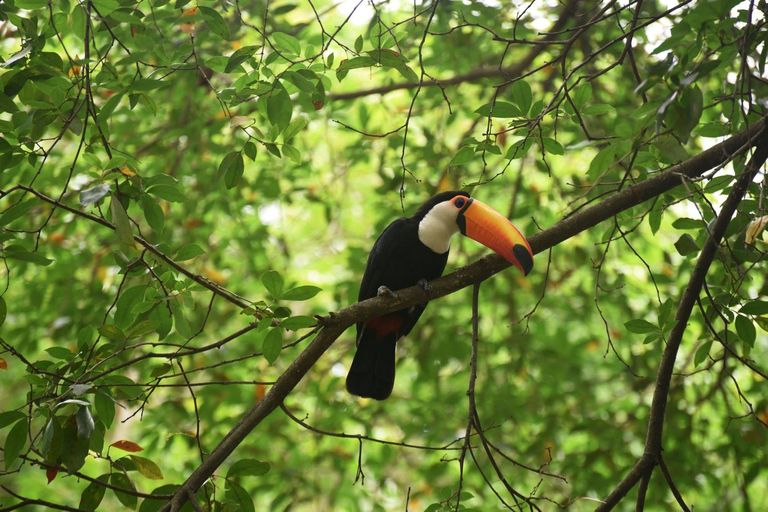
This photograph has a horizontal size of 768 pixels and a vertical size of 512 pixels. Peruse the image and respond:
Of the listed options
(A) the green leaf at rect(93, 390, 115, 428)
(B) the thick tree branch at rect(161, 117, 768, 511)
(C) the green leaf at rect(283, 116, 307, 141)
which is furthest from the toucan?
(A) the green leaf at rect(93, 390, 115, 428)

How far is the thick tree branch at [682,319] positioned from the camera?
2.35 m

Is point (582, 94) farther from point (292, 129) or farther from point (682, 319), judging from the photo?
point (292, 129)

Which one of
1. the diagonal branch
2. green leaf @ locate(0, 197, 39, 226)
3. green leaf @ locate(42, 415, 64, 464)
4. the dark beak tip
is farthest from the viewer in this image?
the diagonal branch

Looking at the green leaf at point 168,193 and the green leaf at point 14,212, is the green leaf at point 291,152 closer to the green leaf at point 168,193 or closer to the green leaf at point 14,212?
the green leaf at point 168,193

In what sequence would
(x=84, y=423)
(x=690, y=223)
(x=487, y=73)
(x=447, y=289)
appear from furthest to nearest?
(x=487, y=73) < (x=447, y=289) < (x=690, y=223) < (x=84, y=423)

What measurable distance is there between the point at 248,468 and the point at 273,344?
463 mm

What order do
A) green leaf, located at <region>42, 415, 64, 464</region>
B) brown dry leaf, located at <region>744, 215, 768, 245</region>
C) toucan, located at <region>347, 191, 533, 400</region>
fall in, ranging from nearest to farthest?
1. green leaf, located at <region>42, 415, 64, 464</region>
2. brown dry leaf, located at <region>744, 215, 768, 245</region>
3. toucan, located at <region>347, 191, 533, 400</region>

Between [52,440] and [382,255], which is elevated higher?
[382,255]

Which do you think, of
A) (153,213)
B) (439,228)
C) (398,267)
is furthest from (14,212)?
(439,228)

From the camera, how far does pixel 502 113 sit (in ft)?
8.20

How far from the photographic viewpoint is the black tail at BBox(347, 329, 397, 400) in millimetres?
3762

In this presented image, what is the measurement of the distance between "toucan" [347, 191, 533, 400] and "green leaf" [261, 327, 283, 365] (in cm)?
146

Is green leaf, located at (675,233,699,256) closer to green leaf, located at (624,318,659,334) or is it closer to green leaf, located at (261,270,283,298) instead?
green leaf, located at (624,318,659,334)

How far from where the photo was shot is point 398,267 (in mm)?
3836
